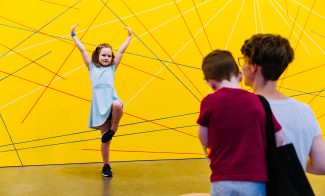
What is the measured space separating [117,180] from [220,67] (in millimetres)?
2029

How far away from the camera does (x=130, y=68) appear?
12.7 feet

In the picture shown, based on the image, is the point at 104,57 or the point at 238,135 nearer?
the point at 238,135

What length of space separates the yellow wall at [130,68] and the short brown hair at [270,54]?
2662mm

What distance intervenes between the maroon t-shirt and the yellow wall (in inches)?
106

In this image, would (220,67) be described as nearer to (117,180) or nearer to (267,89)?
(267,89)

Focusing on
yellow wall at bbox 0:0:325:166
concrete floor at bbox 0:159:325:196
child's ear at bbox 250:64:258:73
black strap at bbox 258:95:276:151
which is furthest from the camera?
yellow wall at bbox 0:0:325:166

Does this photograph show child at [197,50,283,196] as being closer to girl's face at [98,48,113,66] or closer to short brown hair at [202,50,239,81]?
short brown hair at [202,50,239,81]

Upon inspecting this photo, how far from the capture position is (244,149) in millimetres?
1170

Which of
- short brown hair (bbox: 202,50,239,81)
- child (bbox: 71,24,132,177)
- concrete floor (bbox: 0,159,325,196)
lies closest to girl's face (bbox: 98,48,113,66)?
child (bbox: 71,24,132,177)

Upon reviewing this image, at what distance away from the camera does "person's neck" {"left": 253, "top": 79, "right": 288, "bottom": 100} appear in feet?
→ 4.12

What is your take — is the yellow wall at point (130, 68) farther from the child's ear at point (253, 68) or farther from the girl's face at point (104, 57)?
the child's ear at point (253, 68)

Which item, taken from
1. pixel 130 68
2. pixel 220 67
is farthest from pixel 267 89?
pixel 130 68

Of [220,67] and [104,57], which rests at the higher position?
[104,57]

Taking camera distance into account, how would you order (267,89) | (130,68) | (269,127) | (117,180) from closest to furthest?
(269,127) < (267,89) < (117,180) < (130,68)
